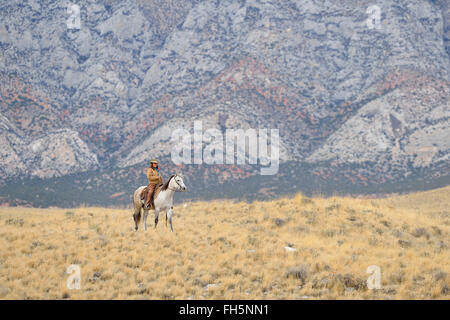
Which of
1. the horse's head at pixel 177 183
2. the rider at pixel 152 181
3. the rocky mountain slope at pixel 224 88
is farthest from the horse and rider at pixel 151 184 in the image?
the rocky mountain slope at pixel 224 88

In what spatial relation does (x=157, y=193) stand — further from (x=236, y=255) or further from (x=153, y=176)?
(x=236, y=255)

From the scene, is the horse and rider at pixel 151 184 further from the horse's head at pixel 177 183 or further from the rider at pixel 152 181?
the horse's head at pixel 177 183

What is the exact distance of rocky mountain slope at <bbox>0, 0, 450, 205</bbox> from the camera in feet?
268

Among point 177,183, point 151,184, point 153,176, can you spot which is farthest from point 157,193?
point 177,183

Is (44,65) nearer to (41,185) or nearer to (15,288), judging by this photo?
(41,185)

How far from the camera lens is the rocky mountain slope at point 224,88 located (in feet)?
268

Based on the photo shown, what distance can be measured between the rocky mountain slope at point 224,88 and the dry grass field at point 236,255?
5217 cm

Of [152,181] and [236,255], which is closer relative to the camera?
[236,255]

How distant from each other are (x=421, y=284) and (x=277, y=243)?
232 inches

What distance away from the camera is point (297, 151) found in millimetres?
89250

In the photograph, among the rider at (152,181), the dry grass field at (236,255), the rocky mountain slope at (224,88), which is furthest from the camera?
the rocky mountain slope at (224,88)

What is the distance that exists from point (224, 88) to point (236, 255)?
85902 millimetres

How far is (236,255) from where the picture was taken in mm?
14578

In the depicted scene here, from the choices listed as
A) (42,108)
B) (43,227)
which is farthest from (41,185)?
(43,227)
